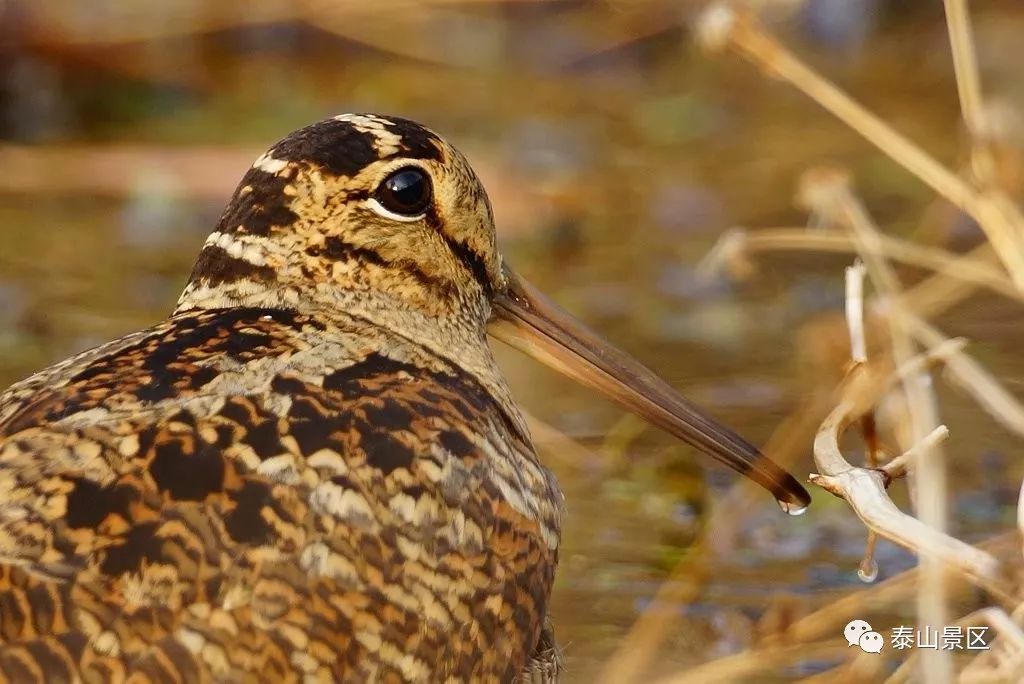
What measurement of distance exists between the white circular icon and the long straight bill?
23 cm

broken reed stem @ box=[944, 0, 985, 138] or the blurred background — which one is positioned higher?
broken reed stem @ box=[944, 0, 985, 138]

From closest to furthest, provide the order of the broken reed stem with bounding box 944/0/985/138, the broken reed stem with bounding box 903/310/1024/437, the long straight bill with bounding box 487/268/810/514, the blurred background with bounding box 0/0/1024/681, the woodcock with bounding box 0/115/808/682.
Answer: the woodcock with bounding box 0/115/808/682, the broken reed stem with bounding box 903/310/1024/437, the broken reed stem with bounding box 944/0/985/138, the long straight bill with bounding box 487/268/810/514, the blurred background with bounding box 0/0/1024/681

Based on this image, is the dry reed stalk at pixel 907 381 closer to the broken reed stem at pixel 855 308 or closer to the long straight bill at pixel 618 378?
the broken reed stem at pixel 855 308

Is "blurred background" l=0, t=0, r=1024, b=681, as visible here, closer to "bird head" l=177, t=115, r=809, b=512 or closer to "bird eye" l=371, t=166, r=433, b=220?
"bird head" l=177, t=115, r=809, b=512

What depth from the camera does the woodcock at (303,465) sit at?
261cm

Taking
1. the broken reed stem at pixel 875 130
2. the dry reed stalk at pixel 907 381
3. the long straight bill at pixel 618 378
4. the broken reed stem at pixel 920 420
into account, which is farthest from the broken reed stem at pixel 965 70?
the long straight bill at pixel 618 378

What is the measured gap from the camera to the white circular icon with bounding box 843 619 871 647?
375 centimetres

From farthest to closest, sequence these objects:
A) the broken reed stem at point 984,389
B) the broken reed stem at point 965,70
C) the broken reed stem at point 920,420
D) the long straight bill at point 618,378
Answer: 1. the long straight bill at point 618,378
2. the broken reed stem at point 965,70
3. the broken reed stem at point 984,389
4. the broken reed stem at point 920,420

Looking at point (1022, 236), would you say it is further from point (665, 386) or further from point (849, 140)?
point (849, 140)

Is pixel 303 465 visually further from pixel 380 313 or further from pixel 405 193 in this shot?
pixel 405 193

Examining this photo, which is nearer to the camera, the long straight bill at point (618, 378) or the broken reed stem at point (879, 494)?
the broken reed stem at point (879, 494)

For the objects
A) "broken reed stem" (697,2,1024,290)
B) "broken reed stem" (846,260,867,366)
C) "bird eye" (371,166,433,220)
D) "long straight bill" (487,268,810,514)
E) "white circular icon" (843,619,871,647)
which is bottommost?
"white circular icon" (843,619,871,647)

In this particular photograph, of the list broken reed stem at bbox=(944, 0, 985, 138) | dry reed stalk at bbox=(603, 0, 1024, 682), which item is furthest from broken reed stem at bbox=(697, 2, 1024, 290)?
broken reed stem at bbox=(944, 0, 985, 138)

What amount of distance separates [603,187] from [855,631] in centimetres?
337
